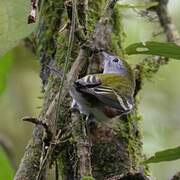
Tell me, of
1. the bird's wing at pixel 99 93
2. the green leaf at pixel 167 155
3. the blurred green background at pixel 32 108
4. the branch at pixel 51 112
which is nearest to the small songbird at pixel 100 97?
the bird's wing at pixel 99 93

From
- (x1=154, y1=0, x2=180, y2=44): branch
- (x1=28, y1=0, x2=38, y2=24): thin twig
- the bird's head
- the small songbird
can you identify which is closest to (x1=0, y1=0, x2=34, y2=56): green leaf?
(x1=28, y1=0, x2=38, y2=24): thin twig

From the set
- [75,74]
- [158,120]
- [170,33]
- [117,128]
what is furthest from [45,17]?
[158,120]

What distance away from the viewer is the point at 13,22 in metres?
1.11

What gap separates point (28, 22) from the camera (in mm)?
1120

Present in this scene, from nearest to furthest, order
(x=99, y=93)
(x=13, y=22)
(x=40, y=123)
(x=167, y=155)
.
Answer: (x=13, y=22), (x=40, y=123), (x=167, y=155), (x=99, y=93)

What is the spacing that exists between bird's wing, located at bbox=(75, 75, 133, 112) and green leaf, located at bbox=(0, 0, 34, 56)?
1.60 ft

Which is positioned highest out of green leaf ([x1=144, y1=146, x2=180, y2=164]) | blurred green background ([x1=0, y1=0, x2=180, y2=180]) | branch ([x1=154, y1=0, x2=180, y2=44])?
branch ([x1=154, y1=0, x2=180, y2=44])

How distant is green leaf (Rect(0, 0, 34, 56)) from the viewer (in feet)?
3.61

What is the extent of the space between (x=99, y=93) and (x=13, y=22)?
0.62 metres

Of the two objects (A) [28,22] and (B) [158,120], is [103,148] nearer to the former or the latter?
(A) [28,22]

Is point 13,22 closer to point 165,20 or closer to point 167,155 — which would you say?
point 167,155

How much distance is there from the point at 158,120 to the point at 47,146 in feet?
9.51

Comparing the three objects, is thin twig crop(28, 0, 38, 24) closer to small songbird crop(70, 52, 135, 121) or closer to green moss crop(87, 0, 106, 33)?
small songbird crop(70, 52, 135, 121)

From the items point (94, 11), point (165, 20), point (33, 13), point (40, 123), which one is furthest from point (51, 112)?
point (165, 20)
